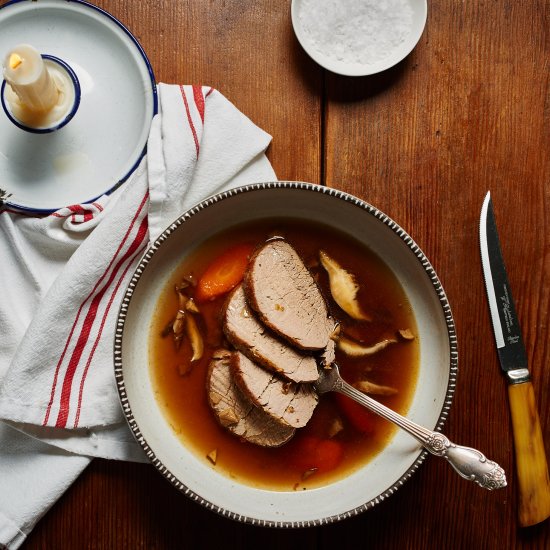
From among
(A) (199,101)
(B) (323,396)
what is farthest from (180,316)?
(A) (199,101)

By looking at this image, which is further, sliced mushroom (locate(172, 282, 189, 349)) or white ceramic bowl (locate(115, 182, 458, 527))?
sliced mushroom (locate(172, 282, 189, 349))

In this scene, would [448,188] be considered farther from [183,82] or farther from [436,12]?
[183,82]

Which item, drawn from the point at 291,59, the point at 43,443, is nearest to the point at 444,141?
the point at 291,59

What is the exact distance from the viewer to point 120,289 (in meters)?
1.34

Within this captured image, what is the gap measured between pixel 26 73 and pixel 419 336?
99 cm

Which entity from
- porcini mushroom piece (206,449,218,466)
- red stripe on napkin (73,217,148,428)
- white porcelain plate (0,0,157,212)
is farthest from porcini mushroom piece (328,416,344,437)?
white porcelain plate (0,0,157,212)

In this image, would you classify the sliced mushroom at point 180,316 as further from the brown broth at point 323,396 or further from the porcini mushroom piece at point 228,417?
the porcini mushroom piece at point 228,417

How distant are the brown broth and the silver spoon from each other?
6 cm

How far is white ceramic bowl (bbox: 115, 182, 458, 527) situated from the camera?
1.23 meters

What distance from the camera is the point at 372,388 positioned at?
1349mm

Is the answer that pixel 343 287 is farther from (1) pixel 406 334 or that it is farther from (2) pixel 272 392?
(2) pixel 272 392

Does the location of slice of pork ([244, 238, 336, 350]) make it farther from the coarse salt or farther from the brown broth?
the coarse salt

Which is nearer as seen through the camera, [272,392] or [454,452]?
[454,452]

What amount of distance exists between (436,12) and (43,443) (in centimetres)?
129
